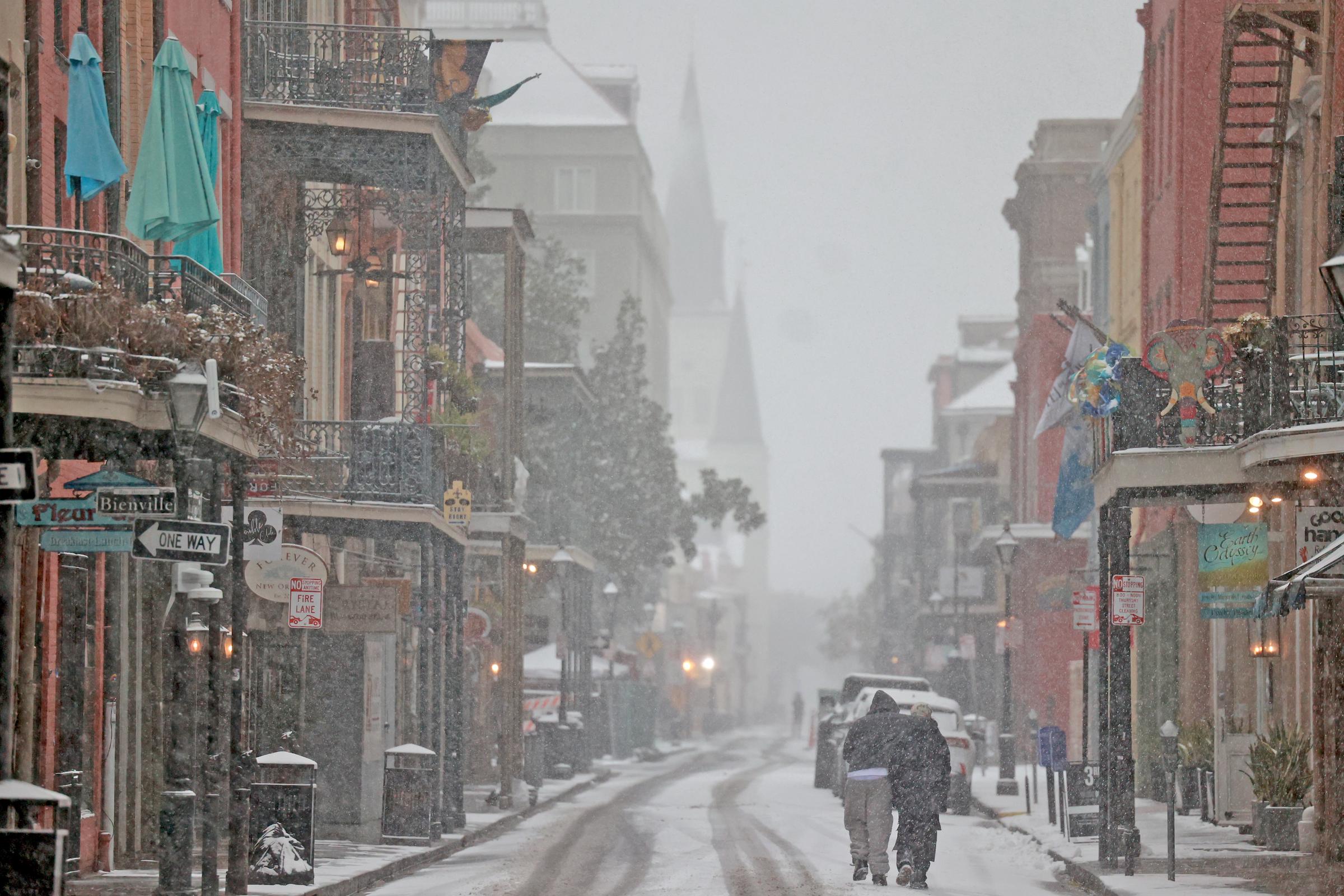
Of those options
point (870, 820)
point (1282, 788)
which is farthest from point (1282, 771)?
point (870, 820)

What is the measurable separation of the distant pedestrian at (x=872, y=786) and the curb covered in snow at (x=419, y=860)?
4.10 metres

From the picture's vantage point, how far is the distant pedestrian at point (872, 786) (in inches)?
760

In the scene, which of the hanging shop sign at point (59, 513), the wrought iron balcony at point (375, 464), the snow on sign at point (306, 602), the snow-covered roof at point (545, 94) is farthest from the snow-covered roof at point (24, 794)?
the snow-covered roof at point (545, 94)

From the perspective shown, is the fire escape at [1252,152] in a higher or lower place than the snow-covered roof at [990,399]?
lower

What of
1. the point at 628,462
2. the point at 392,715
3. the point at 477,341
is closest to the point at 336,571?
the point at 392,715

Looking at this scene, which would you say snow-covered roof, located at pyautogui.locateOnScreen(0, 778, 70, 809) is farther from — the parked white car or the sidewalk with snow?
the parked white car

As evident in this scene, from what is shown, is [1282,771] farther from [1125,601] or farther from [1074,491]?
[1074,491]

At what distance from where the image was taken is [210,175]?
66.5ft

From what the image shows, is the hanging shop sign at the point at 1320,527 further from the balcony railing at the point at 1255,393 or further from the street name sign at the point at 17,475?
the street name sign at the point at 17,475

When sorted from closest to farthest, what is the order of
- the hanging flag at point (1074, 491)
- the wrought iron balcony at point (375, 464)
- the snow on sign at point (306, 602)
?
the snow on sign at point (306, 602) → the wrought iron balcony at point (375, 464) → the hanging flag at point (1074, 491)

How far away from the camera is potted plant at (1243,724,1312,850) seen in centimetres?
2200

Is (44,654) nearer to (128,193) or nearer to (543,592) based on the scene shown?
(128,193)

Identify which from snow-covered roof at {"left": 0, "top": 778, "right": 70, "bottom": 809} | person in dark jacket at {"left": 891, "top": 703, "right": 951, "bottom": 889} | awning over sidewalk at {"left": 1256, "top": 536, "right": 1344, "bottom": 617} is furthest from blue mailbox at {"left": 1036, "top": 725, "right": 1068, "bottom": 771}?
snow-covered roof at {"left": 0, "top": 778, "right": 70, "bottom": 809}

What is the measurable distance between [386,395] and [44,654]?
14.5 meters
